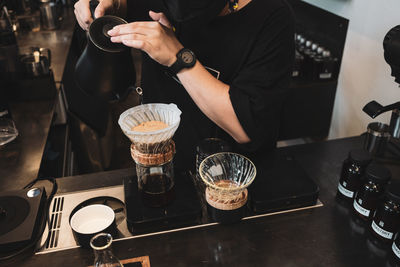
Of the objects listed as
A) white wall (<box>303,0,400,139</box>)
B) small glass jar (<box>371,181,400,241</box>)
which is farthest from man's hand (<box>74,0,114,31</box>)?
white wall (<box>303,0,400,139</box>)

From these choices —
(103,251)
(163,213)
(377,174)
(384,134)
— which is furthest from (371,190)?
(103,251)

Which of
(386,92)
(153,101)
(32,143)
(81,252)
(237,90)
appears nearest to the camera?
(81,252)

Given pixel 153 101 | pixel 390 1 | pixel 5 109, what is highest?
pixel 390 1

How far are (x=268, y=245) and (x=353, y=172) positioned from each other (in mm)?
386

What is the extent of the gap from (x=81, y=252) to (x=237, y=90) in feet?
2.27

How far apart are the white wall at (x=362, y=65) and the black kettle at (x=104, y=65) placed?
141cm

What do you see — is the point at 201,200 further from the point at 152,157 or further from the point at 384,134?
the point at 384,134

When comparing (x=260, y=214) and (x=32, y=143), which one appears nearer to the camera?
(x=260, y=214)

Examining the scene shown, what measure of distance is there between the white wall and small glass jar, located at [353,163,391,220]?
36.9 inches

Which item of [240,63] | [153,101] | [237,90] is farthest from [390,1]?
[153,101]

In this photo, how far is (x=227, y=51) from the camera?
53.3 inches

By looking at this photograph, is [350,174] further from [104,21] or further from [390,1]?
[390,1]

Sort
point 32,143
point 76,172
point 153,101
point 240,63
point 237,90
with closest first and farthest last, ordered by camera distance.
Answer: point 237,90 → point 240,63 → point 153,101 → point 32,143 → point 76,172

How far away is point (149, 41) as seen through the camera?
44.2 inches
